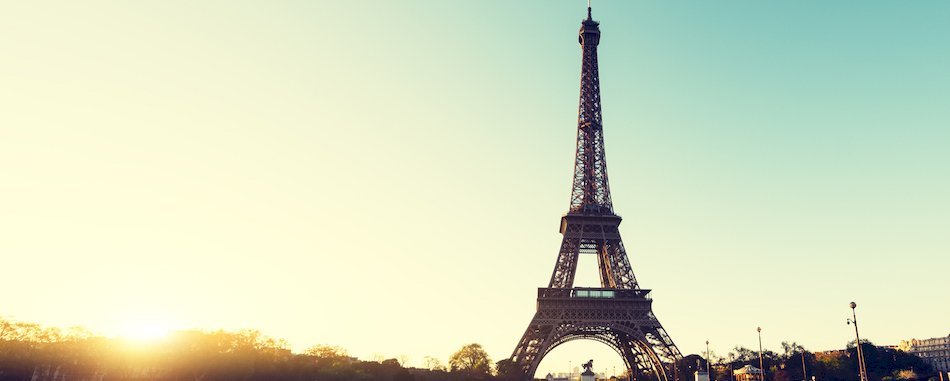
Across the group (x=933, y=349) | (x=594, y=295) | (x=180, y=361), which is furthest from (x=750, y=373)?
(x=933, y=349)

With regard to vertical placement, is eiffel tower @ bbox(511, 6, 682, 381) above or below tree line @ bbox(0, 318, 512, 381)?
above

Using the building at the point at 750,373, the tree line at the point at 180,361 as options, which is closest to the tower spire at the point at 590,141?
the tree line at the point at 180,361

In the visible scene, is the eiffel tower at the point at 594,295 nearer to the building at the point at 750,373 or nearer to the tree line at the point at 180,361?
the tree line at the point at 180,361

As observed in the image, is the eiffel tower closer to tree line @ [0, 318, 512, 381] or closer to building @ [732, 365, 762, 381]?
tree line @ [0, 318, 512, 381]

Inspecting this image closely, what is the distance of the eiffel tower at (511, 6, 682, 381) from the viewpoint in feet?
243

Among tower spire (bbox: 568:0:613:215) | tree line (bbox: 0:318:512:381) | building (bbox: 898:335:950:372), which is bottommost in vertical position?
tree line (bbox: 0:318:512:381)

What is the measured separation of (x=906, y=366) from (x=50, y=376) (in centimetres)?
13067

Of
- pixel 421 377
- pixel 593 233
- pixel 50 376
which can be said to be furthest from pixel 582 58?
pixel 50 376

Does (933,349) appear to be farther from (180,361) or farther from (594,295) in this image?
(180,361)

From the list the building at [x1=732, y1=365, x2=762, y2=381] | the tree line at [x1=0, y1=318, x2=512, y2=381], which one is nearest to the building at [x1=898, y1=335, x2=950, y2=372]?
the building at [x1=732, y1=365, x2=762, y2=381]

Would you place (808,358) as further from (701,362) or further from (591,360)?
(591,360)

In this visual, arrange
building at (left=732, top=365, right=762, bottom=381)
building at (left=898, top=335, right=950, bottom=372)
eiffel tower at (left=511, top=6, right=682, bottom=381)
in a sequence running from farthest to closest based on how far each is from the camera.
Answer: building at (left=898, top=335, right=950, bottom=372) < building at (left=732, top=365, right=762, bottom=381) < eiffel tower at (left=511, top=6, right=682, bottom=381)

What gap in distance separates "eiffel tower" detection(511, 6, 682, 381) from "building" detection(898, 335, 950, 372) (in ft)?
489

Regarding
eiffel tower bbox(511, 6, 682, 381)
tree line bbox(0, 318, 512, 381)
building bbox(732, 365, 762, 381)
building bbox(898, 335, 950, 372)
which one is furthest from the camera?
building bbox(898, 335, 950, 372)
